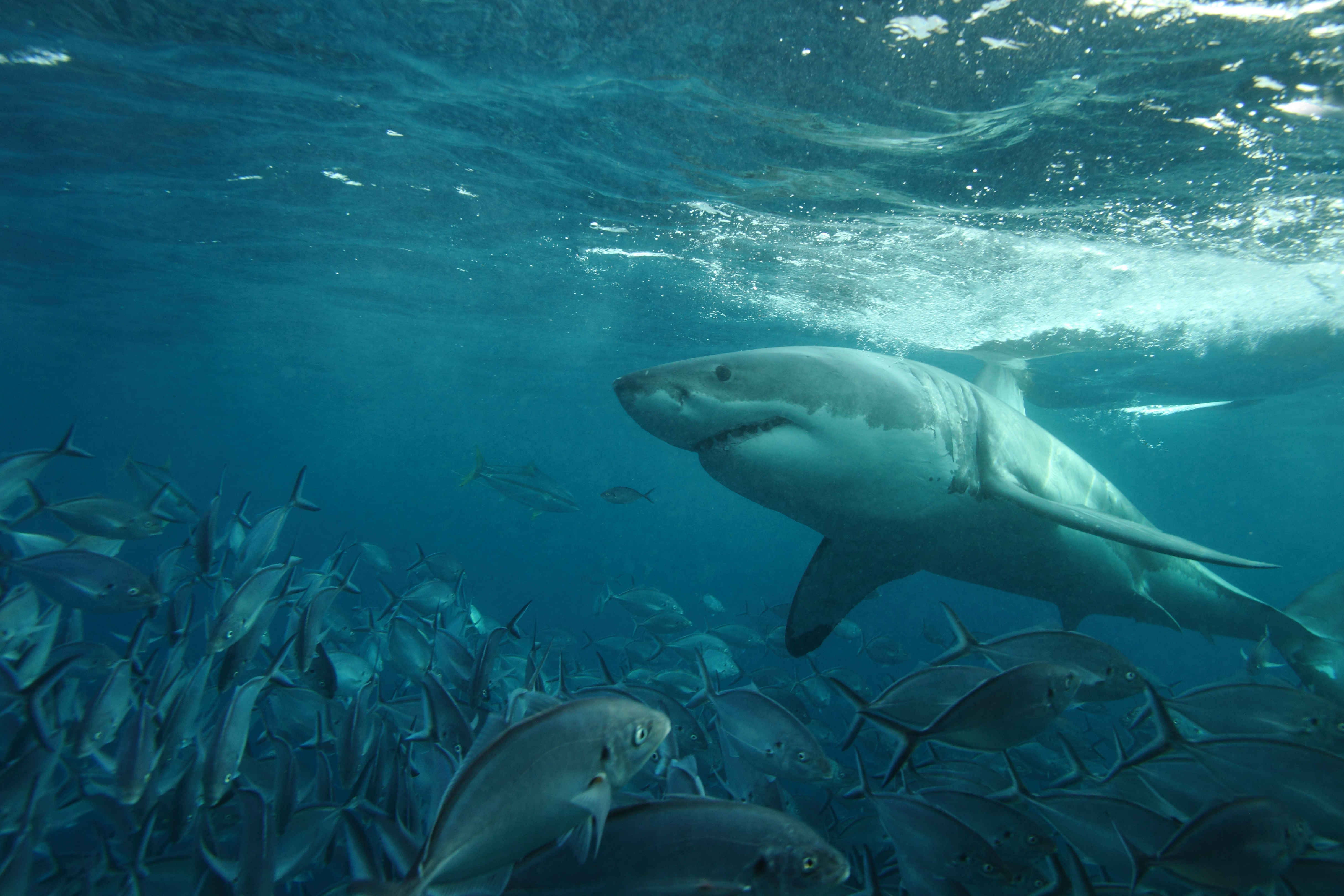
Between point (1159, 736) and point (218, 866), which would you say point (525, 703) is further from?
point (1159, 736)

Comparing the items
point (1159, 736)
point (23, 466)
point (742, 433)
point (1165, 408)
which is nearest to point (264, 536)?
point (23, 466)

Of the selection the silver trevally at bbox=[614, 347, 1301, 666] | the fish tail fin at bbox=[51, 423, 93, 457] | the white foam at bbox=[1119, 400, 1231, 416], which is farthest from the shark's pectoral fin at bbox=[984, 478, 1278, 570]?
the white foam at bbox=[1119, 400, 1231, 416]

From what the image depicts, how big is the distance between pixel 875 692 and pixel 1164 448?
3300cm

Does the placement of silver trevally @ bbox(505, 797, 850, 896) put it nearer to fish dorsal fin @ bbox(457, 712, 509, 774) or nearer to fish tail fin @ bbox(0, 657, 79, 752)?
fish dorsal fin @ bbox(457, 712, 509, 774)

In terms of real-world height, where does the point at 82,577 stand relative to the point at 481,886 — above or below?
below

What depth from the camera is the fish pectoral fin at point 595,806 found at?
4.36 feet

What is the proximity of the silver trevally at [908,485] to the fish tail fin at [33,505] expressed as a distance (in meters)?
4.82

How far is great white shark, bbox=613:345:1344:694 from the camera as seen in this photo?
3.36m

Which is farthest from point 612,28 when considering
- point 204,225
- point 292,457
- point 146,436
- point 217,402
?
point 292,457

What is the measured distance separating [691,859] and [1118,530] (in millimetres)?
3239

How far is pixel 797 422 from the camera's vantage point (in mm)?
3482

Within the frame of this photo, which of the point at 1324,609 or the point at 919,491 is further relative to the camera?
the point at 1324,609

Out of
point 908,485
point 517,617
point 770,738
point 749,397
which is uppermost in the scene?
point 749,397

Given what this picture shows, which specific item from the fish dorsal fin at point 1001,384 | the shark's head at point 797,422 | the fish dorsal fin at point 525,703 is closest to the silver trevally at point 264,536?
the fish dorsal fin at point 525,703
